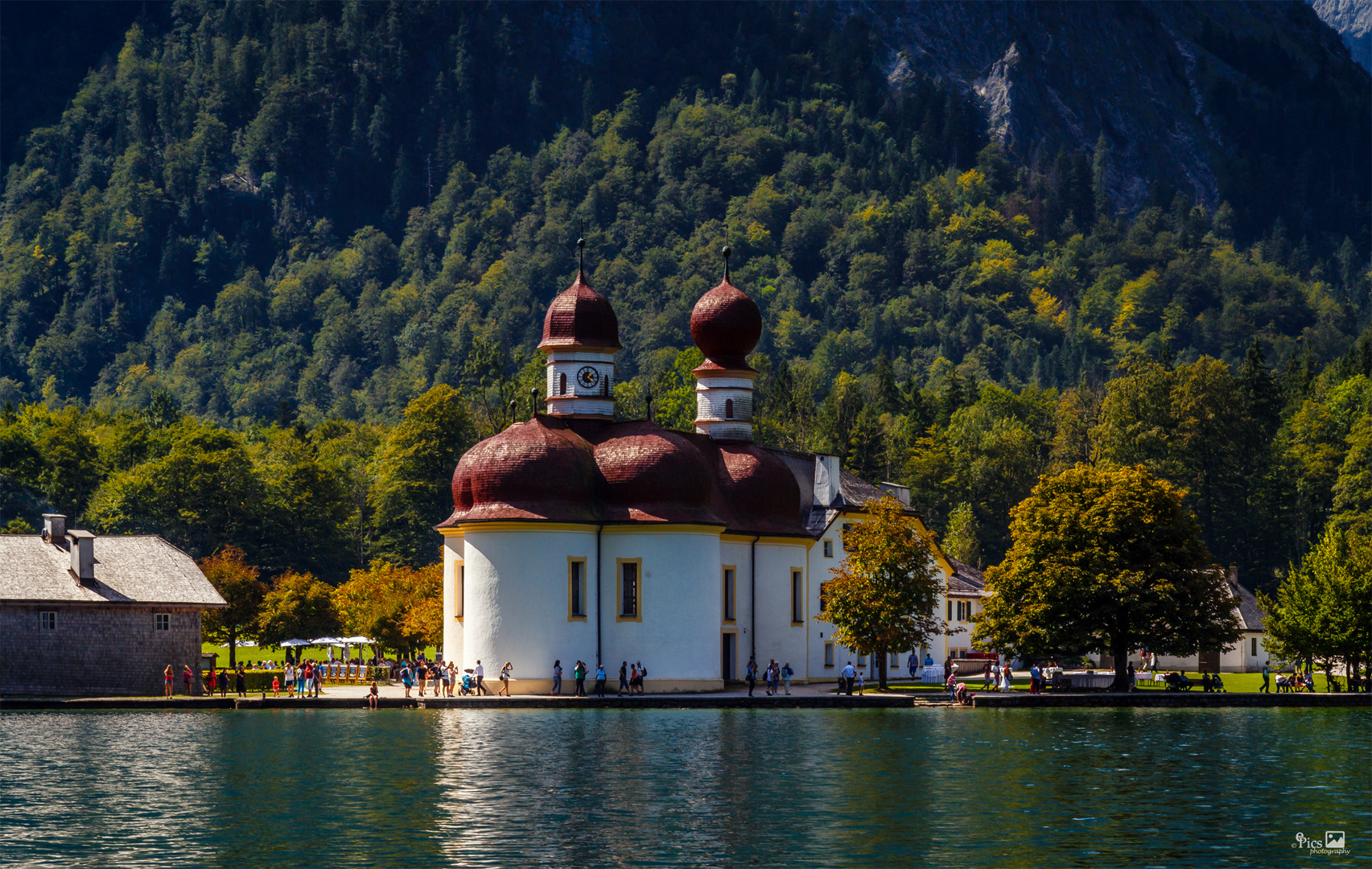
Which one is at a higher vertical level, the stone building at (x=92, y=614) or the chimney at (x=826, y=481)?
the chimney at (x=826, y=481)

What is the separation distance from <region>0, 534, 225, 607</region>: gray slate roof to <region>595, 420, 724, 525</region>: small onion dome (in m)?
15.6

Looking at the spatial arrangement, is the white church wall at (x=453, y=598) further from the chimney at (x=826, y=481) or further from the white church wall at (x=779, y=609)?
the chimney at (x=826, y=481)

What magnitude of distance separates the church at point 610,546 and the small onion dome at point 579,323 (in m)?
0.07

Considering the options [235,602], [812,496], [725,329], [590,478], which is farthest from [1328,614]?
[235,602]

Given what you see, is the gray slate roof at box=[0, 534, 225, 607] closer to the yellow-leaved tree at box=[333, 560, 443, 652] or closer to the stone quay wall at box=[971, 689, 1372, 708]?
the yellow-leaved tree at box=[333, 560, 443, 652]

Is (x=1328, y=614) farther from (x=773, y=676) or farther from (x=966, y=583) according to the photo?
(x=966, y=583)

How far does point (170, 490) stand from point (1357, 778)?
94745 mm

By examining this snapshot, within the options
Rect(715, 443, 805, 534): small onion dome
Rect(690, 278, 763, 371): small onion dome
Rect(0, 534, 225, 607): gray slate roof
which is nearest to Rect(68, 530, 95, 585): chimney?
Rect(0, 534, 225, 607): gray slate roof

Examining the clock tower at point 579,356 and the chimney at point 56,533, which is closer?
the chimney at point 56,533

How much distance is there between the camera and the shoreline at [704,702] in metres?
67.6

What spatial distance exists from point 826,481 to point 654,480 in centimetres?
1301

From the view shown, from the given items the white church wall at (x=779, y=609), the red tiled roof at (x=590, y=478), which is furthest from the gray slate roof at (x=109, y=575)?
the white church wall at (x=779, y=609)

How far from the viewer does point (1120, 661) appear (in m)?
71.8

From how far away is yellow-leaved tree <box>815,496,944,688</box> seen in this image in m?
72.6
